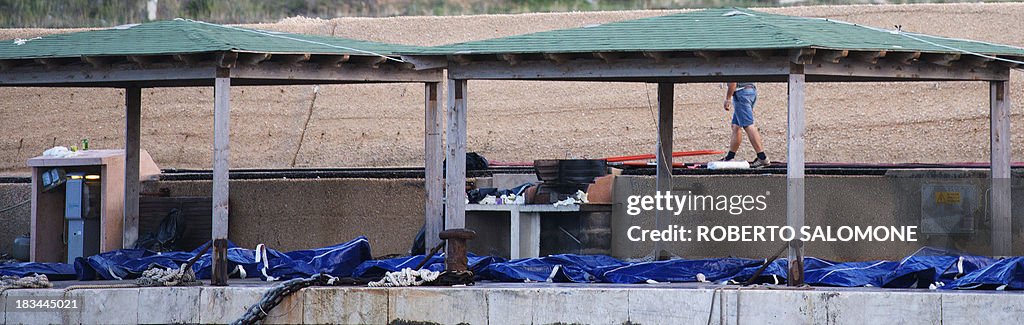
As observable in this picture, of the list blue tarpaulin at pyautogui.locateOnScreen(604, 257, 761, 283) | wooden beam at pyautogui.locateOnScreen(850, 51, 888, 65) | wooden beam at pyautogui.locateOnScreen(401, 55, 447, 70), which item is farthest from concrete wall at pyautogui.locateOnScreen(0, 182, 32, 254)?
wooden beam at pyautogui.locateOnScreen(850, 51, 888, 65)

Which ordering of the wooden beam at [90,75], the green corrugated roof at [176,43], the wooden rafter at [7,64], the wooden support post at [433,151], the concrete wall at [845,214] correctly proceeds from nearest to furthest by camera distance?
the green corrugated roof at [176,43]
the wooden beam at [90,75]
the wooden rafter at [7,64]
the wooden support post at [433,151]
the concrete wall at [845,214]

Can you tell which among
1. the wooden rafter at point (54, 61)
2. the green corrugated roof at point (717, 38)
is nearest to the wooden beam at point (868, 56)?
the green corrugated roof at point (717, 38)

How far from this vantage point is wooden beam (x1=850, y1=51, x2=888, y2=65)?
47.8ft

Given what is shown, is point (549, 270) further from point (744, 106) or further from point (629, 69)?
point (744, 106)

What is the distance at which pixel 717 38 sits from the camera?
14.8 meters

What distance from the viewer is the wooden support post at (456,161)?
15500 millimetres

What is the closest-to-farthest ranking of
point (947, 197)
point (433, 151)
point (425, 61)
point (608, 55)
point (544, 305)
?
point (544, 305) < point (608, 55) < point (425, 61) < point (433, 151) < point (947, 197)

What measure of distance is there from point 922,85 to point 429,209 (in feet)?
54.1

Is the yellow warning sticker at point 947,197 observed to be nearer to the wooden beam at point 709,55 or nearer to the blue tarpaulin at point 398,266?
the wooden beam at point 709,55

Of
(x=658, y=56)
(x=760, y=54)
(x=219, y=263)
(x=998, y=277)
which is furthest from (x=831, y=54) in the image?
(x=219, y=263)

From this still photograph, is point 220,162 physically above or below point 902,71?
below

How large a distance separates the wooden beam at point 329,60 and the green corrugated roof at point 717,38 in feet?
2.66

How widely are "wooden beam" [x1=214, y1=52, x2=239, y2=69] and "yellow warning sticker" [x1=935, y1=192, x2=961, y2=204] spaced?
8.05 metres

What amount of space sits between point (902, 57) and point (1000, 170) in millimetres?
2049
